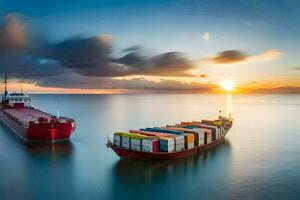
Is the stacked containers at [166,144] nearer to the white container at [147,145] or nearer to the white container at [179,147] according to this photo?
the white container at [179,147]

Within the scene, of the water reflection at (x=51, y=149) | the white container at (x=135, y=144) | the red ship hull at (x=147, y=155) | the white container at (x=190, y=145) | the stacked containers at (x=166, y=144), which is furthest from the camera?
the water reflection at (x=51, y=149)

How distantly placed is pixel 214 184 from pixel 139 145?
15.1 meters

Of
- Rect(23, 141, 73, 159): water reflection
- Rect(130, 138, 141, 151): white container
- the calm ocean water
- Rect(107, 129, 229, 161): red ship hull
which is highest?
Rect(130, 138, 141, 151): white container

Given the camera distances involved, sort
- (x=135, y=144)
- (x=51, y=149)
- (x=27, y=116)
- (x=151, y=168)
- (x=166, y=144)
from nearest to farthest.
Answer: (x=151, y=168) < (x=166, y=144) < (x=135, y=144) < (x=51, y=149) < (x=27, y=116)

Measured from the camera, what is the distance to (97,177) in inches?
1763

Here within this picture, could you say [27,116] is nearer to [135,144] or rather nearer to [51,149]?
[51,149]

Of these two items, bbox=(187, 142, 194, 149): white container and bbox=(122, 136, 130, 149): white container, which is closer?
bbox=(122, 136, 130, 149): white container

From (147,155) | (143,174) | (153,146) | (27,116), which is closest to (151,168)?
(147,155)

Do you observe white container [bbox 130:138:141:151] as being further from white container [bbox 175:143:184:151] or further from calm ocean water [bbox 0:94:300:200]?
white container [bbox 175:143:184:151]

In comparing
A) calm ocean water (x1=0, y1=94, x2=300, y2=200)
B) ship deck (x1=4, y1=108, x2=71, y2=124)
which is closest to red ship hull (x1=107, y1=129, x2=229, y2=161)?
calm ocean water (x1=0, y1=94, x2=300, y2=200)

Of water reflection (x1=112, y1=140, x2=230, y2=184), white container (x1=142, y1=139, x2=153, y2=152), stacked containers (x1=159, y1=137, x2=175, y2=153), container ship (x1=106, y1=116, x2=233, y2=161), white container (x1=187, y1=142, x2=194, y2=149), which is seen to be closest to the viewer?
water reflection (x1=112, y1=140, x2=230, y2=184)

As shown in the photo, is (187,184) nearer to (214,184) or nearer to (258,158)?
(214,184)

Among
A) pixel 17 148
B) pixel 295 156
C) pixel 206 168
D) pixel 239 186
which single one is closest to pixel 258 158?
pixel 295 156

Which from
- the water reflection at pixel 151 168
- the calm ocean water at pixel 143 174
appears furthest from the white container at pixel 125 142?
the calm ocean water at pixel 143 174
